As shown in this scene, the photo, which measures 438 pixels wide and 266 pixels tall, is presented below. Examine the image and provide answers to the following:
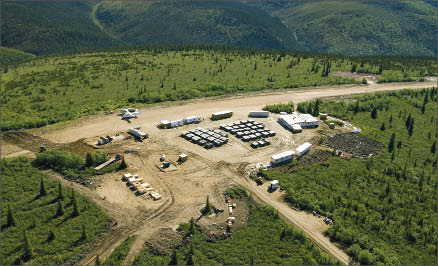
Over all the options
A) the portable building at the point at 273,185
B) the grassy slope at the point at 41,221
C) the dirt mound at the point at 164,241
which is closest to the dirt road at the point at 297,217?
the portable building at the point at 273,185

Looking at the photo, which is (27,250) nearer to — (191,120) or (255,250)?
(255,250)

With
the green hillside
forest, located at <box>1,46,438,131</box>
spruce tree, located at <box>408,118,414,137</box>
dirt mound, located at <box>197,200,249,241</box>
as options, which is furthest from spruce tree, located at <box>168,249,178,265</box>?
the green hillside

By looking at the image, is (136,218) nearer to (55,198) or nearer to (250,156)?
(55,198)

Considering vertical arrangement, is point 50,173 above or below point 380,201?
above

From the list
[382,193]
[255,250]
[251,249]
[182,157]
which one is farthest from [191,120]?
[255,250]

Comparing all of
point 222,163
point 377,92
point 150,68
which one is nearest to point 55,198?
point 222,163
